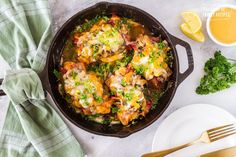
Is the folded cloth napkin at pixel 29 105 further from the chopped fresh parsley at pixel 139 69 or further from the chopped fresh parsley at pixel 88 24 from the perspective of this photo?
the chopped fresh parsley at pixel 139 69

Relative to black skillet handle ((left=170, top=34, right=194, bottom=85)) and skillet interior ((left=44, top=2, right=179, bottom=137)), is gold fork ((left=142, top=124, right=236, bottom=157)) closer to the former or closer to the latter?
skillet interior ((left=44, top=2, right=179, bottom=137))

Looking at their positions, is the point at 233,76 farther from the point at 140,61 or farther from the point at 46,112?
→ the point at 46,112

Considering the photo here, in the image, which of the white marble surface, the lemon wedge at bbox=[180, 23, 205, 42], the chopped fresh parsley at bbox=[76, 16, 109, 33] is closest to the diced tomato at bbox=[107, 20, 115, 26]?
the chopped fresh parsley at bbox=[76, 16, 109, 33]

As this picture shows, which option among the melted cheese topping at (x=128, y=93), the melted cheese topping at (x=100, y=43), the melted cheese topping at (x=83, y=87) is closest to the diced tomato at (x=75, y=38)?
the melted cheese topping at (x=100, y=43)

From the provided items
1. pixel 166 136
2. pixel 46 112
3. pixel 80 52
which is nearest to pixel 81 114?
pixel 46 112

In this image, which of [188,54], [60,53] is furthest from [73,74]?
[188,54]
